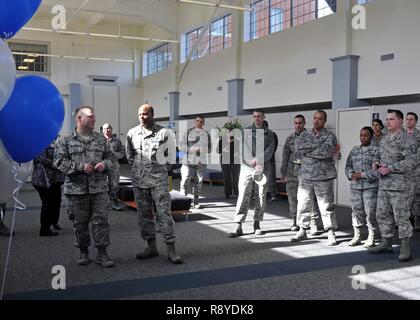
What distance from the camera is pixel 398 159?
4.51 metres

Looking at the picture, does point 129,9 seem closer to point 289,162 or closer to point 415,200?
point 289,162

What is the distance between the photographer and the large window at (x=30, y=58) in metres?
18.4

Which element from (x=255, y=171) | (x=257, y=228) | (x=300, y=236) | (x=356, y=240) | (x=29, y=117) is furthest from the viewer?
(x=257, y=228)

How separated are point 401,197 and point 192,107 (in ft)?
37.3

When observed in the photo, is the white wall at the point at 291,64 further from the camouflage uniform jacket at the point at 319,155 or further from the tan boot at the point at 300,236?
the tan boot at the point at 300,236

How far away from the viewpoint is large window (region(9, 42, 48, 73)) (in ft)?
60.4

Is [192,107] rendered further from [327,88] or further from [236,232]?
[236,232]

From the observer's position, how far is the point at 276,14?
11.2m

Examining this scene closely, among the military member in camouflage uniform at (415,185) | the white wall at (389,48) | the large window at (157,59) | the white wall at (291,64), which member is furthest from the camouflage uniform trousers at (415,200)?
the large window at (157,59)

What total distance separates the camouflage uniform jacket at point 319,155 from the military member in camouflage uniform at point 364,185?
0.73 ft

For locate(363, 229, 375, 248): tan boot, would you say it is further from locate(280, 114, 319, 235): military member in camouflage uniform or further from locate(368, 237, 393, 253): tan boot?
locate(280, 114, 319, 235): military member in camouflage uniform

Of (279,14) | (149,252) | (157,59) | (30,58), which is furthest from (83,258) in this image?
(30,58)

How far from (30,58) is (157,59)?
4972 mm

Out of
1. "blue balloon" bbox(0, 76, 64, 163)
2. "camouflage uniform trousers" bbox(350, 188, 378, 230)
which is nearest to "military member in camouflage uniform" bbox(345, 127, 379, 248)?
"camouflage uniform trousers" bbox(350, 188, 378, 230)
